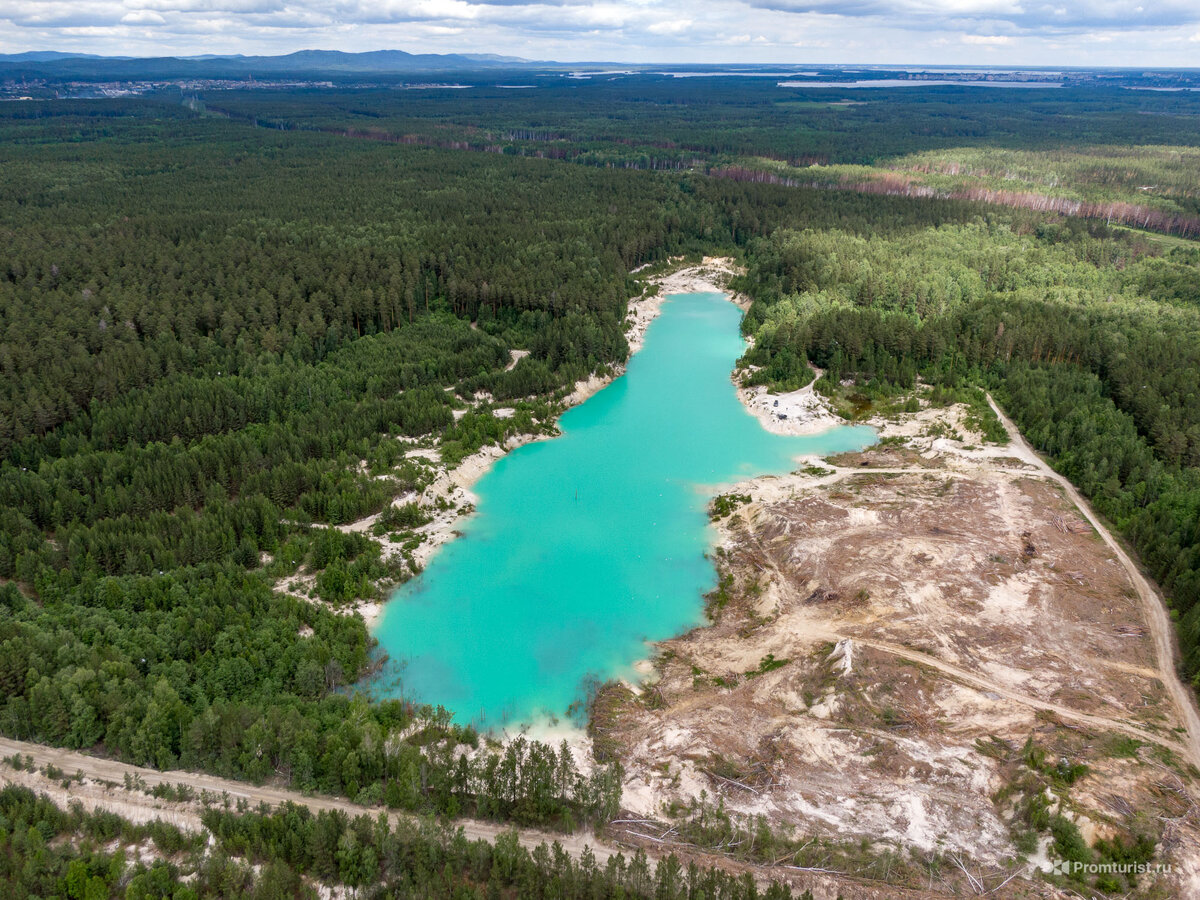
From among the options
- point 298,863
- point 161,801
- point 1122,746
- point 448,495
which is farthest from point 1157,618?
point 161,801

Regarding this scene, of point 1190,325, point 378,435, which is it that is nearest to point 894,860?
point 378,435

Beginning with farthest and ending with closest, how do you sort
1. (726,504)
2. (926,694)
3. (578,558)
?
1. (726,504)
2. (578,558)
3. (926,694)

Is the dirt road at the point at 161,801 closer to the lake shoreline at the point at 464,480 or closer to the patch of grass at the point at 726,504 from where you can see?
the lake shoreline at the point at 464,480

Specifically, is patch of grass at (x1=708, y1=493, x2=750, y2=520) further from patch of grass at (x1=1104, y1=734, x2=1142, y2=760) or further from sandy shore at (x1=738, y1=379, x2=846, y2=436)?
patch of grass at (x1=1104, y1=734, x2=1142, y2=760)

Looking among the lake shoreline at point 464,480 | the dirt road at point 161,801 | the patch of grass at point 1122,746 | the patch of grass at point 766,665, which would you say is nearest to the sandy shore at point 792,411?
the lake shoreline at point 464,480

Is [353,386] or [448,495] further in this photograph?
[353,386]

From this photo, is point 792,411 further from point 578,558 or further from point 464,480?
point 464,480
